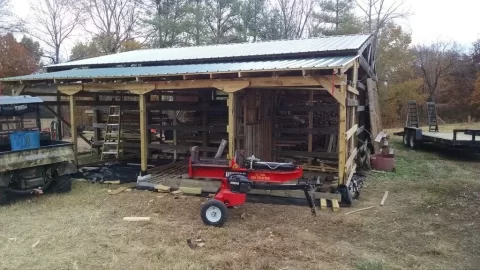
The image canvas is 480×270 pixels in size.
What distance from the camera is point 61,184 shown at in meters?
8.34

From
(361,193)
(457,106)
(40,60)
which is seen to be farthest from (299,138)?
(40,60)

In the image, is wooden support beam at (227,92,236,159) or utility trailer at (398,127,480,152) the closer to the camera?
wooden support beam at (227,92,236,159)

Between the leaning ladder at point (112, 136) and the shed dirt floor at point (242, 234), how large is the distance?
183 inches

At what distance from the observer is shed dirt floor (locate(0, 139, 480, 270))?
4.82 m

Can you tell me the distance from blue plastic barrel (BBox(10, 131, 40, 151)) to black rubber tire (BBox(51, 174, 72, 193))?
87 cm

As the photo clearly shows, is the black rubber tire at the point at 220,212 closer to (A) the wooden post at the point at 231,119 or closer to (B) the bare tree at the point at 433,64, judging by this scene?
(A) the wooden post at the point at 231,119

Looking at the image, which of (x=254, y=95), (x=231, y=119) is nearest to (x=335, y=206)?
(x=231, y=119)

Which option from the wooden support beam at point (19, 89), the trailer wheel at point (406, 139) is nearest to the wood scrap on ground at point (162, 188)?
the wooden support beam at point (19, 89)

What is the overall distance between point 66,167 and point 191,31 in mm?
21344

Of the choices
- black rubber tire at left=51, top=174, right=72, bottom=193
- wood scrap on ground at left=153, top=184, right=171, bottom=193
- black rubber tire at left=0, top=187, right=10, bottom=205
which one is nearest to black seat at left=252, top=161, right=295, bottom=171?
wood scrap on ground at left=153, top=184, right=171, bottom=193

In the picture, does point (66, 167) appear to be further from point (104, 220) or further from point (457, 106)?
point (457, 106)

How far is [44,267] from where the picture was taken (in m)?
4.69

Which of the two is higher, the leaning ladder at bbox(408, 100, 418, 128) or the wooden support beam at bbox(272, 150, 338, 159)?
the leaning ladder at bbox(408, 100, 418, 128)

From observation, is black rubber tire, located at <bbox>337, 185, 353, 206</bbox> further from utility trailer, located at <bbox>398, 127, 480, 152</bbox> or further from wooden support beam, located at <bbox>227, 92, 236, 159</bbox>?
utility trailer, located at <bbox>398, 127, 480, 152</bbox>
